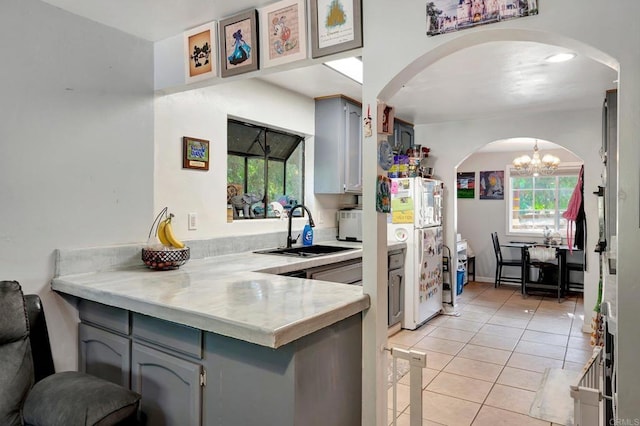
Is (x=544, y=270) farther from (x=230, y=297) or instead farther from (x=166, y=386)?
(x=166, y=386)

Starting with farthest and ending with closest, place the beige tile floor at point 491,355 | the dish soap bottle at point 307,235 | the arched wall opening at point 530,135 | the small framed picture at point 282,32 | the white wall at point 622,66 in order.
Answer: the arched wall opening at point 530,135 < the dish soap bottle at point 307,235 < the beige tile floor at point 491,355 < the small framed picture at point 282,32 < the white wall at point 622,66

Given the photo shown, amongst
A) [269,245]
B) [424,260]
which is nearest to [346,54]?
[269,245]

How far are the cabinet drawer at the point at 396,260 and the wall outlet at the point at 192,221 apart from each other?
1916 mm

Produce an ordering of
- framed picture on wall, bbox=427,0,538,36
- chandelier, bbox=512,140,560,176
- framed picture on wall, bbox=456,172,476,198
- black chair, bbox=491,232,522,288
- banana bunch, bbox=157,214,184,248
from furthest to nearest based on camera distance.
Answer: framed picture on wall, bbox=456,172,476,198, black chair, bbox=491,232,522,288, chandelier, bbox=512,140,560,176, banana bunch, bbox=157,214,184,248, framed picture on wall, bbox=427,0,538,36

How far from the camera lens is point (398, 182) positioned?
4.26 m

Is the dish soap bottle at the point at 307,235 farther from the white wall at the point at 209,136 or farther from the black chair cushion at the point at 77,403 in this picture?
the black chair cushion at the point at 77,403

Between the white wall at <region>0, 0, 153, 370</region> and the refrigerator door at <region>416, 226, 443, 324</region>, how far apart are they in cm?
278

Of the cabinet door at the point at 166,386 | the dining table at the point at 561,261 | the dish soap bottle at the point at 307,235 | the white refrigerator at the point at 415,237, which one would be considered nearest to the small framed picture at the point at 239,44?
the cabinet door at the point at 166,386

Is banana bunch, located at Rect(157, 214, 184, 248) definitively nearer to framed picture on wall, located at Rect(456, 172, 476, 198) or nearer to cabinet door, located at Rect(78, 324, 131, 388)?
cabinet door, located at Rect(78, 324, 131, 388)

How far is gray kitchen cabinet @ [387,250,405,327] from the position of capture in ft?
12.8

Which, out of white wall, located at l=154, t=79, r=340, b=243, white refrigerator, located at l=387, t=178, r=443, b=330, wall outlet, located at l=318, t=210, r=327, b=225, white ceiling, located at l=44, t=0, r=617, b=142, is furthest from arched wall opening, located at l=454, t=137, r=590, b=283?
white wall, located at l=154, t=79, r=340, b=243

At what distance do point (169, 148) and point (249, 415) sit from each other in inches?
70.9

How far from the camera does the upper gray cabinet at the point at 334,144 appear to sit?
3781mm

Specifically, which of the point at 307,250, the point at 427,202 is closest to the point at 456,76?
the point at 427,202
